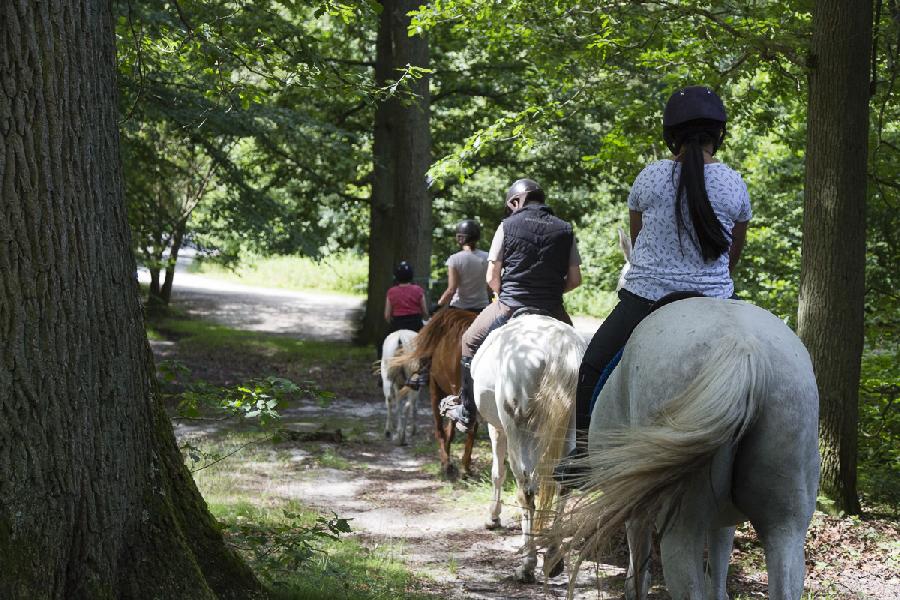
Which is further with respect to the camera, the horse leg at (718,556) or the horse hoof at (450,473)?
the horse hoof at (450,473)

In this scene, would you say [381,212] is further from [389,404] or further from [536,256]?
[536,256]

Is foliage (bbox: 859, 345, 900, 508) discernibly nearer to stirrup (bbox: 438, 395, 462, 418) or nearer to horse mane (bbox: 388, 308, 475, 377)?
stirrup (bbox: 438, 395, 462, 418)

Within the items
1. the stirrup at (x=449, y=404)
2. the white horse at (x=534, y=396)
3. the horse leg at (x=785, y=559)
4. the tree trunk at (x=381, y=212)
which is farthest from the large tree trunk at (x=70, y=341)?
the tree trunk at (x=381, y=212)

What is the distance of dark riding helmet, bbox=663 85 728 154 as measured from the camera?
431cm

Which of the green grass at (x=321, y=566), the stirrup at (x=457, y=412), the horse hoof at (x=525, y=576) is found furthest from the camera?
the stirrup at (x=457, y=412)

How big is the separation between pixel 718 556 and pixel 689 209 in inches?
61.6

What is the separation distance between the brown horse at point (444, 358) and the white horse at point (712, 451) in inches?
227

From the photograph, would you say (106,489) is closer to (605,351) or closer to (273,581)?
(273,581)

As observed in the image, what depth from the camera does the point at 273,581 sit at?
5320 millimetres

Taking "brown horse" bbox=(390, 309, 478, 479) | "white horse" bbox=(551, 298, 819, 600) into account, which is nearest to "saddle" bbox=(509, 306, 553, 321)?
"brown horse" bbox=(390, 309, 478, 479)

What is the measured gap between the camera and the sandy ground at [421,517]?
6316 mm

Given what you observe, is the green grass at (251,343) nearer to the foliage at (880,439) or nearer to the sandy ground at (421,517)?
the sandy ground at (421,517)

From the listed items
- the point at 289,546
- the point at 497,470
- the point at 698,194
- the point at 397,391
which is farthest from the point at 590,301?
→ the point at 698,194

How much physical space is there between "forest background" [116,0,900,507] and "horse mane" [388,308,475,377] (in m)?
1.63
